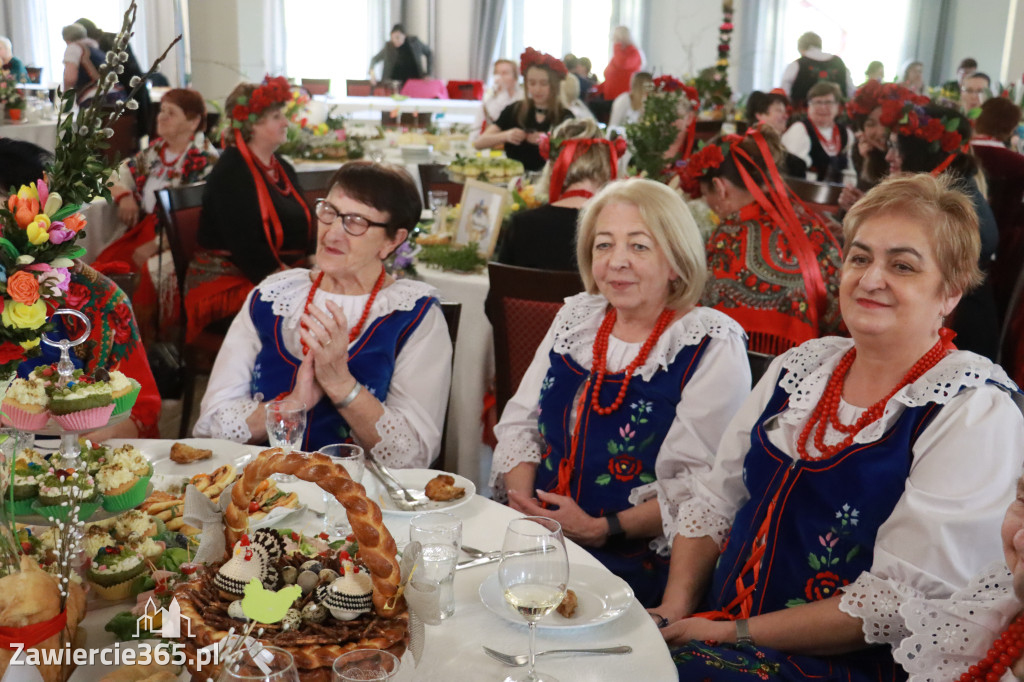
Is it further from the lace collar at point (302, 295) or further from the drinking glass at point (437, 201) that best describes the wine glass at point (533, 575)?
the drinking glass at point (437, 201)

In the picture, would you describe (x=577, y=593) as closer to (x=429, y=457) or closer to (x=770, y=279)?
(x=429, y=457)

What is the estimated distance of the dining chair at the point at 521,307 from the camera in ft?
8.98

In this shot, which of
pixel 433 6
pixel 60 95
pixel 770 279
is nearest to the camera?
pixel 60 95

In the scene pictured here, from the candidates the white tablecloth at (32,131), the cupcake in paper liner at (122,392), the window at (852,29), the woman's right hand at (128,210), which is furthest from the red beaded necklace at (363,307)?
the window at (852,29)

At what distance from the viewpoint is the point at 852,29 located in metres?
15.6

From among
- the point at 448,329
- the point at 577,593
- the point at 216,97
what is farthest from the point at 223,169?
the point at 216,97

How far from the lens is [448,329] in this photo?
8.53 feet

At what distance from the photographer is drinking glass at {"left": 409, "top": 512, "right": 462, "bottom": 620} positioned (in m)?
1.27

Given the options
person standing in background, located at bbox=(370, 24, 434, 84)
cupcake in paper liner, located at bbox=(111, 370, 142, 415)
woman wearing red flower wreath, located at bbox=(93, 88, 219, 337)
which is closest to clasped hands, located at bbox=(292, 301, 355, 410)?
cupcake in paper liner, located at bbox=(111, 370, 142, 415)

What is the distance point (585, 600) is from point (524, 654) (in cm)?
19

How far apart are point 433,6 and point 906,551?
51.4 feet

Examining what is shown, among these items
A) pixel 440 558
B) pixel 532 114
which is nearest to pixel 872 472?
pixel 440 558

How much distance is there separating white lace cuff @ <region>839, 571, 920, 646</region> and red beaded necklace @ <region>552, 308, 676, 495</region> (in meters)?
0.73

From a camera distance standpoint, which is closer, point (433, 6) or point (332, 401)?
point (332, 401)
